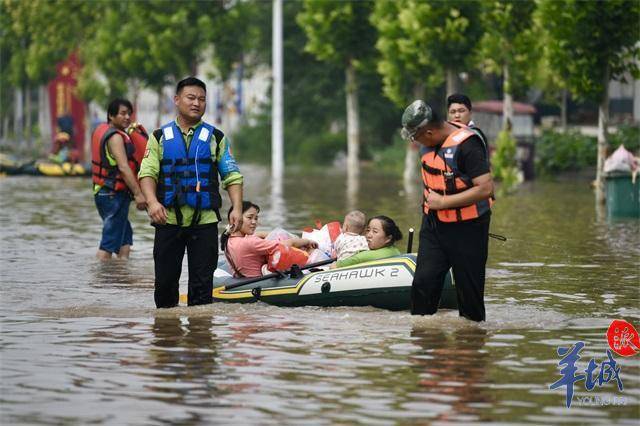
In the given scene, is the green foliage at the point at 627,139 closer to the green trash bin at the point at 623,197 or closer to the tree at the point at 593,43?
the tree at the point at 593,43

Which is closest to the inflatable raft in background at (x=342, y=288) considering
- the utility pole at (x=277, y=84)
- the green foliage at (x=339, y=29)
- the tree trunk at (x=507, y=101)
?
the tree trunk at (x=507, y=101)

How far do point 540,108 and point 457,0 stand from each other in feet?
68.8

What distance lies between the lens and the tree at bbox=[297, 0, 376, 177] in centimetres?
4912

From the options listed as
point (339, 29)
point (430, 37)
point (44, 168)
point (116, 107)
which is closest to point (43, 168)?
point (44, 168)

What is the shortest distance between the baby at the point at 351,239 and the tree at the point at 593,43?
50.9ft

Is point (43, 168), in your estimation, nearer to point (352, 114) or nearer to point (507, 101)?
point (352, 114)

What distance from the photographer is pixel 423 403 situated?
8961 millimetres

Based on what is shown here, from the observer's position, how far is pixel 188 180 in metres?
12.3

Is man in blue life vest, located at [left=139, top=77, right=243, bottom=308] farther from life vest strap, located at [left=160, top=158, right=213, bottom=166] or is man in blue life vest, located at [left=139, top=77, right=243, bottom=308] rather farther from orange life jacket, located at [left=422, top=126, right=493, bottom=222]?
orange life jacket, located at [left=422, top=126, right=493, bottom=222]

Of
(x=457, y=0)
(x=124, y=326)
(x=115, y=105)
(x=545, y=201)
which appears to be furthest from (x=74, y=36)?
(x=124, y=326)

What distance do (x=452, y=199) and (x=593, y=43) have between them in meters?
19.0

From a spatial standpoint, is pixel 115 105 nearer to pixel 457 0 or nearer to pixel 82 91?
pixel 457 0

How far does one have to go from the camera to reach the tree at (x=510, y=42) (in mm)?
35375

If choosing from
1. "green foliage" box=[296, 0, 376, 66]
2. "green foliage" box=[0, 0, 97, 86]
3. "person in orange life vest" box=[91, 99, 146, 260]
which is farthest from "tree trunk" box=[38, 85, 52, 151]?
"person in orange life vest" box=[91, 99, 146, 260]
